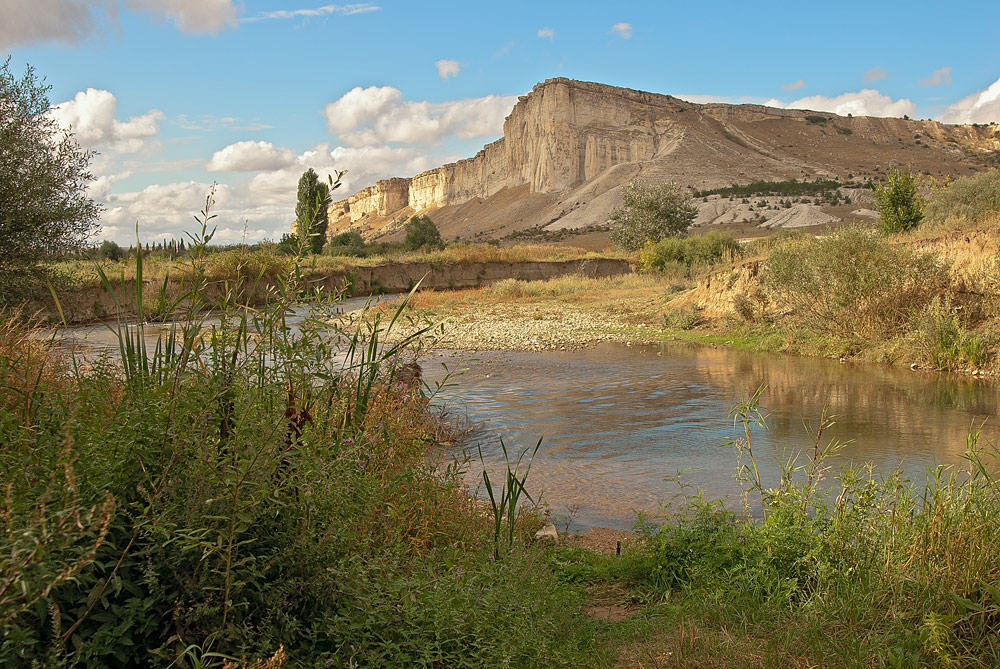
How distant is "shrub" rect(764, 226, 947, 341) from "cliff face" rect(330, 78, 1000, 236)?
67813 mm

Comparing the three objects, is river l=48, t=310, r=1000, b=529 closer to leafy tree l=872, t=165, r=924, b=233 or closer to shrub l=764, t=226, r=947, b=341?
shrub l=764, t=226, r=947, b=341

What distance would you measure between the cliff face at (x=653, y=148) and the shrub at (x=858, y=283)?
6781cm

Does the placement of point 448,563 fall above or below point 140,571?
below

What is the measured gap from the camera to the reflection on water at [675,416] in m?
7.92

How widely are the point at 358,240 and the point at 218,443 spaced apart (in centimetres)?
5037

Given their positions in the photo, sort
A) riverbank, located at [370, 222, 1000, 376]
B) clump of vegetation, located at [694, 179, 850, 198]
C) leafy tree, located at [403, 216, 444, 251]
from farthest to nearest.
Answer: clump of vegetation, located at [694, 179, 850, 198]
leafy tree, located at [403, 216, 444, 251]
riverbank, located at [370, 222, 1000, 376]

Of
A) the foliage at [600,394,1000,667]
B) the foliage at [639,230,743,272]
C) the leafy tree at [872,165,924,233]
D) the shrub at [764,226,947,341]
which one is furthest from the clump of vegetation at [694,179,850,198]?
the foliage at [600,394,1000,667]

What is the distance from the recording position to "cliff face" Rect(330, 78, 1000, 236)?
93250mm

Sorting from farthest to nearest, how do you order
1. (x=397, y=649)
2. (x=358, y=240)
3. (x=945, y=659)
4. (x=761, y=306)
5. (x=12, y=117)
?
(x=358, y=240), (x=761, y=306), (x=12, y=117), (x=945, y=659), (x=397, y=649)

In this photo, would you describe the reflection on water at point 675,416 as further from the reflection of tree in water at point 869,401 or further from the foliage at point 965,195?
the foliage at point 965,195

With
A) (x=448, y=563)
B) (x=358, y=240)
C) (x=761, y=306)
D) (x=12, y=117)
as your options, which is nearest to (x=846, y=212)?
(x=358, y=240)

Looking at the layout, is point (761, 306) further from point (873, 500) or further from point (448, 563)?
point (448, 563)

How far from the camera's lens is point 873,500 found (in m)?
4.70

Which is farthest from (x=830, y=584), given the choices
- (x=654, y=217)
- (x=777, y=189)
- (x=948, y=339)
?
(x=777, y=189)
